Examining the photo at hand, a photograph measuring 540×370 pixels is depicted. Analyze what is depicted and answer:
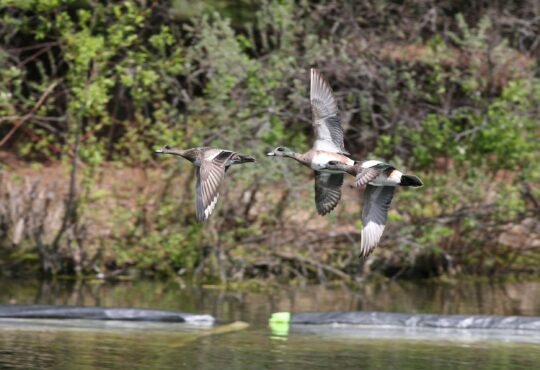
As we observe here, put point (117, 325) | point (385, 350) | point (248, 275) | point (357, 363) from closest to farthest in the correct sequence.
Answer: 1. point (357, 363)
2. point (385, 350)
3. point (117, 325)
4. point (248, 275)

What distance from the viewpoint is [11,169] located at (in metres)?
20.8

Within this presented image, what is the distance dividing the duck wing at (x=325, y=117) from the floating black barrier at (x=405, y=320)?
262 centimetres

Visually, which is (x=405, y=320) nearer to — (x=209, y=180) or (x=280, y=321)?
(x=280, y=321)

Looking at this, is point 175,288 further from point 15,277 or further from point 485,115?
point 485,115

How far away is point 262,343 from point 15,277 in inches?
284

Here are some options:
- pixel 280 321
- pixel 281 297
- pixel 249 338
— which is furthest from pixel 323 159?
pixel 281 297

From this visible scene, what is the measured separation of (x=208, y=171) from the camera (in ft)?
38.7

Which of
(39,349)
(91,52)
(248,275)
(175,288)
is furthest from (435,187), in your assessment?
(39,349)

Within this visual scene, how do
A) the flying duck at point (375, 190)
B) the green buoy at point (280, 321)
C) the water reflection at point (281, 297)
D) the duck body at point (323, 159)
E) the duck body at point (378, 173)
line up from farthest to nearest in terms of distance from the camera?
the water reflection at point (281, 297) → the green buoy at point (280, 321) → the duck body at point (323, 159) → the flying duck at point (375, 190) → the duck body at point (378, 173)

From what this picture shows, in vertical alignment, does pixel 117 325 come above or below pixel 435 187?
below

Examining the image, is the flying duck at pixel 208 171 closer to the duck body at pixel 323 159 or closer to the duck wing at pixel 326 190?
the duck body at pixel 323 159

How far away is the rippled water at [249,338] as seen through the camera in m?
11.3

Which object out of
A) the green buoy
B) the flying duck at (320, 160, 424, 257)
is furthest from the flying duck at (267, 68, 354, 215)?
the green buoy

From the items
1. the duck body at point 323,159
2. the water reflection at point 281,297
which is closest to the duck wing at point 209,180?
the duck body at point 323,159
